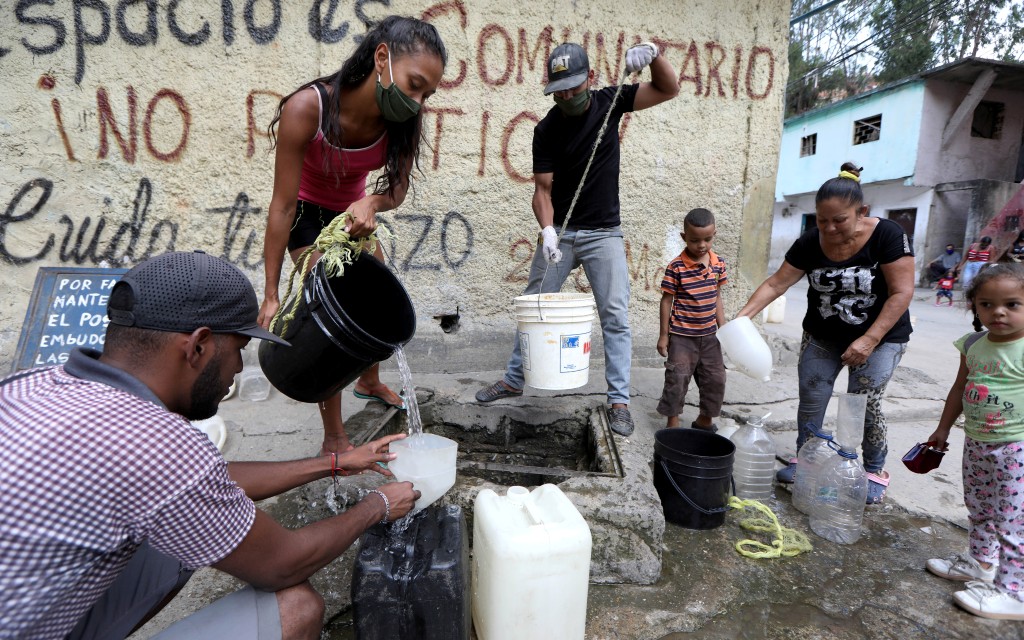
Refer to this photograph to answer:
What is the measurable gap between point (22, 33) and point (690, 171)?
4414mm

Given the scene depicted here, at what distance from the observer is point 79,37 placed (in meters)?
3.34

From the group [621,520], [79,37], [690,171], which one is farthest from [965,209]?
[79,37]

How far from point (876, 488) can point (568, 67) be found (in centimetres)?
245

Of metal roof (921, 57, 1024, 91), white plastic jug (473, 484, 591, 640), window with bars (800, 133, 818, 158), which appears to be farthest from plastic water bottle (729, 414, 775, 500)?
window with bars (800, 133, 818, 158)

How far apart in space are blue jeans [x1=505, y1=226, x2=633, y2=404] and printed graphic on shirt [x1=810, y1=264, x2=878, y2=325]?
0.90 metres

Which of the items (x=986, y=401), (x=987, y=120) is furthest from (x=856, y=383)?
(x=987, y=120)

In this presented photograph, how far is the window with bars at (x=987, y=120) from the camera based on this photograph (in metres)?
14.3

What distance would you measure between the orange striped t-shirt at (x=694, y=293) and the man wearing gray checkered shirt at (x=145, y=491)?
2.06 meters

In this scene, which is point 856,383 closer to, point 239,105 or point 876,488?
point 876,488

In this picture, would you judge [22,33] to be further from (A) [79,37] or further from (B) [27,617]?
(B) [27,617]

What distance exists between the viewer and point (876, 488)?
99.0 inches

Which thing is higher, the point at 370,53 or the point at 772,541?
the point at 370,53

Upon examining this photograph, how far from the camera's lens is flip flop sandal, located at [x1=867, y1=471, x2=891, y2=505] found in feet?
8.23

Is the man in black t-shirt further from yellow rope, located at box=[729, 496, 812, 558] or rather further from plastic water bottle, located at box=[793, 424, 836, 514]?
plastic water bottle, located at box=[793, 424, 836, 514]
